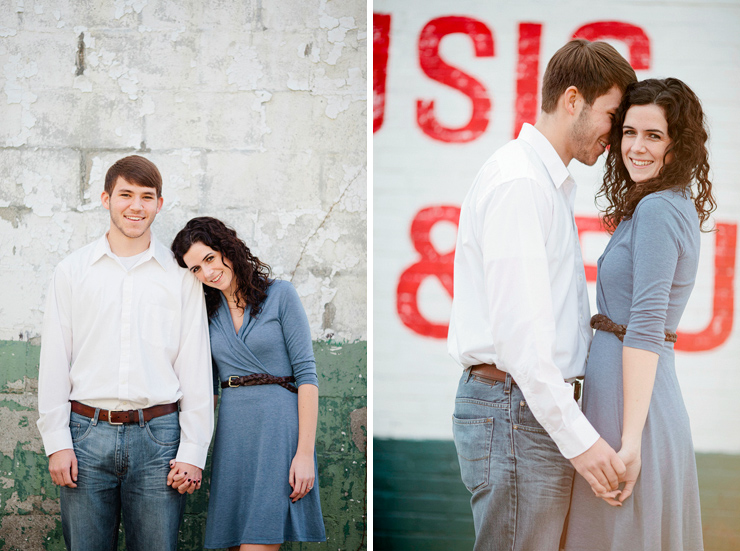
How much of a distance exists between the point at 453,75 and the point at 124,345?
2.00 metres

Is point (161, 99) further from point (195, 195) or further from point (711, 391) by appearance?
point (711, 391)

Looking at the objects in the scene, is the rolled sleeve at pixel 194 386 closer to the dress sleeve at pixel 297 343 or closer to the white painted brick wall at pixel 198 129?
the dress sleeve at pixel 297 343

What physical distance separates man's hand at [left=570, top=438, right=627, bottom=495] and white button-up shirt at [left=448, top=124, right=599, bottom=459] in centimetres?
3

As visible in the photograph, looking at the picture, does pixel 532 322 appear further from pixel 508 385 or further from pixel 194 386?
pixel 194 386

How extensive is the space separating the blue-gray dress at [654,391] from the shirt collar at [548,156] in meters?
0.23

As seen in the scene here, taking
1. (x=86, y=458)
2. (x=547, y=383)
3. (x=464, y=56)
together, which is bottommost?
(x=86, y=458)

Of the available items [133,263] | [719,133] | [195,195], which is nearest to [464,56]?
[719,133]

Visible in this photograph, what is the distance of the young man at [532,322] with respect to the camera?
154 centimetres

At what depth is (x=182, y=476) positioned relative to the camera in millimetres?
2320

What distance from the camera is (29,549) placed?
116 inches

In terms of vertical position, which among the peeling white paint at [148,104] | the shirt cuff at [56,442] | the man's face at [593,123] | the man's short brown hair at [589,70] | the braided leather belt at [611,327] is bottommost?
the shirt cuff at [56,442]

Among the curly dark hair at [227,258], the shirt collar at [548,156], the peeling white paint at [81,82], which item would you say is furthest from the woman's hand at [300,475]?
the peeling white paint at [81,82]

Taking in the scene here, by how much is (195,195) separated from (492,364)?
6.03 ft

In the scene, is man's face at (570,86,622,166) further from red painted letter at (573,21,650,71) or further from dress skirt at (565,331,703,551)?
red painted letter at (573,21,650,71)
